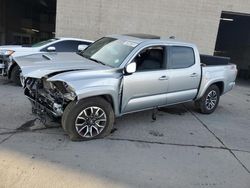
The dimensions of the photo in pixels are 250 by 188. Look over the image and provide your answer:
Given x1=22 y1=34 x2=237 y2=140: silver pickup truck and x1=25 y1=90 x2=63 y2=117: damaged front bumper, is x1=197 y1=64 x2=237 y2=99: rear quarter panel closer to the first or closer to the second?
x1=22 y1=34 x2=237 y2=140: silver pickup truck

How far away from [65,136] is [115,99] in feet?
3.62

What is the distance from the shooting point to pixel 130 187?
383cm

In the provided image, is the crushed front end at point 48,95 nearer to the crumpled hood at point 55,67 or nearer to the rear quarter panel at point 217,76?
the crumpled hood at point 55,67

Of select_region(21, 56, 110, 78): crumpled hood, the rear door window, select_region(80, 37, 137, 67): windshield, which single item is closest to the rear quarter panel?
the rear door window

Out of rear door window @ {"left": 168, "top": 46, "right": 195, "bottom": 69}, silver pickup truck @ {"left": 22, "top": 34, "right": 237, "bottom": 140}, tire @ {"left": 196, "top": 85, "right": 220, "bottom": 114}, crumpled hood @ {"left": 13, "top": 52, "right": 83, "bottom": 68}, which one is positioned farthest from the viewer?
tire @ {"left": 196, "top": 85, "right": 220, "bottom": 114}

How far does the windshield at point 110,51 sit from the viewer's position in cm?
556

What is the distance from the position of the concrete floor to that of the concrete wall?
22.7 feet

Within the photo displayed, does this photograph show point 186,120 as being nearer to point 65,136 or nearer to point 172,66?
point 172,66

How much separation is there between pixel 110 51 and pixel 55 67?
55.6 inches

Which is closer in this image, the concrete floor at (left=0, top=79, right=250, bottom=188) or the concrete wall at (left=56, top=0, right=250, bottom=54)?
the concrete floor at (left=0, top=79, right=250, bottom=188)

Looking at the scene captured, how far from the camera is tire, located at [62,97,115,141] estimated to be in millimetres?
4836

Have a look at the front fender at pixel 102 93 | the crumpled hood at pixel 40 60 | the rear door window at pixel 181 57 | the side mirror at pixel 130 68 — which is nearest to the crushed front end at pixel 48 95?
the front fender at pixel 102 93

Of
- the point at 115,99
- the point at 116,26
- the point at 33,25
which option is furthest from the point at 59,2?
the point at 33,25

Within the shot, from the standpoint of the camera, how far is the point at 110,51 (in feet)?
19.4
